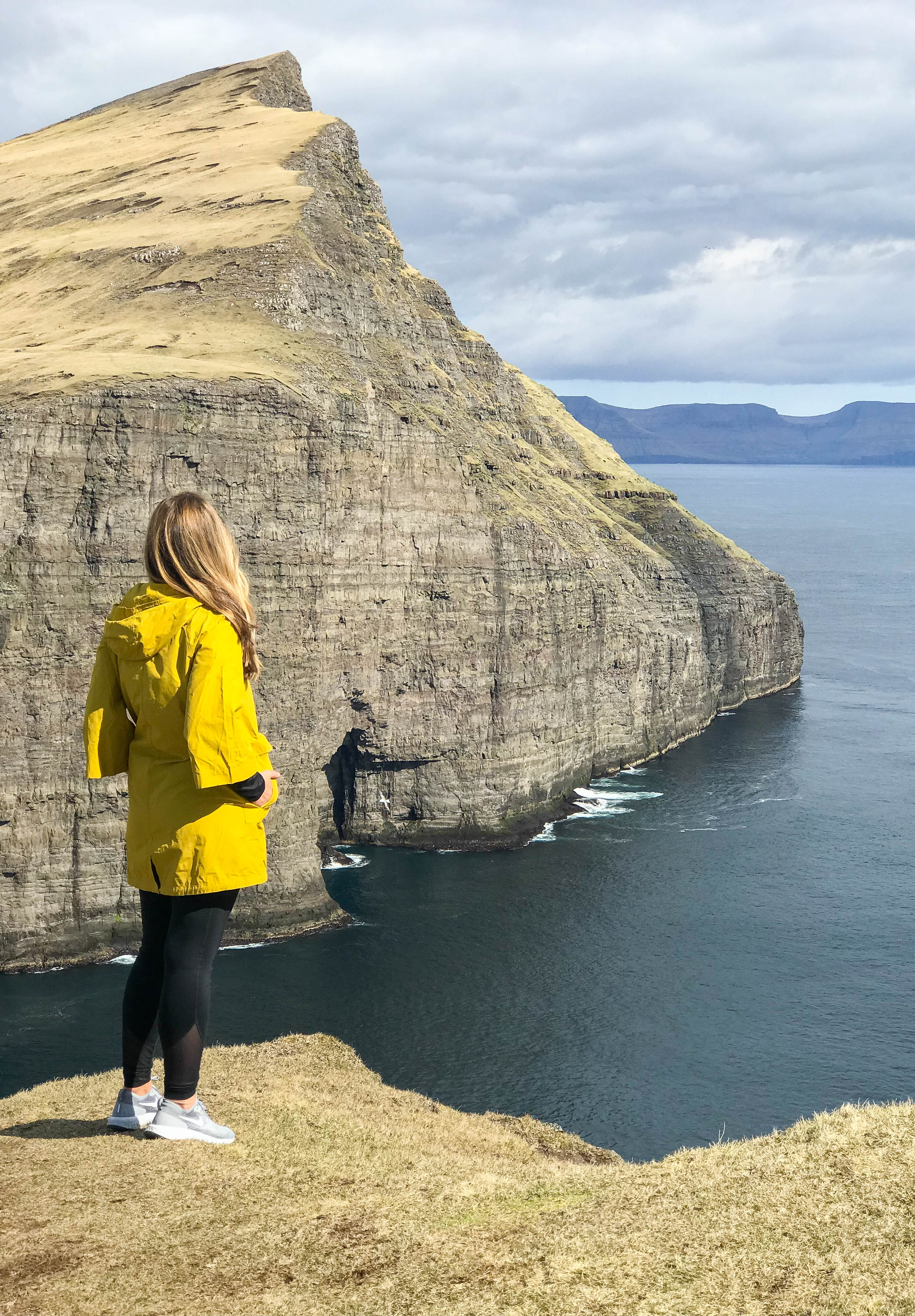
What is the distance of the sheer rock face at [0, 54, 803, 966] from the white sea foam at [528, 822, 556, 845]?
3.05ft

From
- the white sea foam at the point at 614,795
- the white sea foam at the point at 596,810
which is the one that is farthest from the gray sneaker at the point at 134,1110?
the white sea foam at the point at 614,795

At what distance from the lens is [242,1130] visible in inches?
621

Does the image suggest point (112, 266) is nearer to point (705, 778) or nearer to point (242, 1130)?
point (705, 778)

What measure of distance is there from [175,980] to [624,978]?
5336cm

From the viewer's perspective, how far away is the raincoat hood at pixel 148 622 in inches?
472

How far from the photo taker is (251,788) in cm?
1195

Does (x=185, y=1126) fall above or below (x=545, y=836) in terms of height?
→ above

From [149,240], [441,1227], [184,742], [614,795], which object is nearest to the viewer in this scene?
[184,742]

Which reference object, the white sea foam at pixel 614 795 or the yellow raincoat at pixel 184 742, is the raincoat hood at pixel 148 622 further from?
the white sea foam at pixel 614 795

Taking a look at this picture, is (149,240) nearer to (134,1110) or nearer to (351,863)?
(351,863)

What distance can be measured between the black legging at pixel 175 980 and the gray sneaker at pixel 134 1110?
91cm

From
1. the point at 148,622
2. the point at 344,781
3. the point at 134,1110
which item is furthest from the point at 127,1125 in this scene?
the point at 344,781

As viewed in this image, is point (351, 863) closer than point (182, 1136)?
No

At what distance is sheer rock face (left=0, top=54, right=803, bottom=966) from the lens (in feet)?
202
